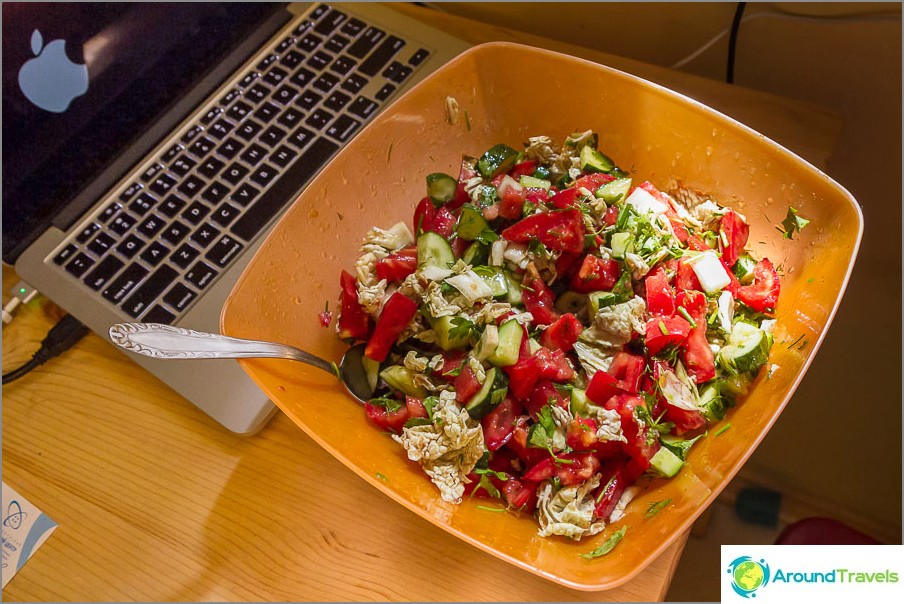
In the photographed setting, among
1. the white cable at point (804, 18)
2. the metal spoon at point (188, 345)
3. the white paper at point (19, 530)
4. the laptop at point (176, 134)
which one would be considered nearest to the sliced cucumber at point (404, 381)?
the metal spoon at point (188, 345)

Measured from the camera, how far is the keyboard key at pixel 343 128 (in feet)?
3.72

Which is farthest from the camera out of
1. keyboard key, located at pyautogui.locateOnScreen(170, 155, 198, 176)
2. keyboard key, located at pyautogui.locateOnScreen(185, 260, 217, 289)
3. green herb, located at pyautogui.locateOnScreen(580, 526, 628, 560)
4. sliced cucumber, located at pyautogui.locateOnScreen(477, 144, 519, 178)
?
keyboard key, located at pyautogui.locateOnScreen(170, 155, 198, 176)

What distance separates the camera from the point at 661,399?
77 centimetres

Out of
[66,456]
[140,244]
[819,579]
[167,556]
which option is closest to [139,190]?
[140,244]

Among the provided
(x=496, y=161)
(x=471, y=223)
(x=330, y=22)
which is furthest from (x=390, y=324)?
(x=330, y=22)

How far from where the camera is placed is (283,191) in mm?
1104

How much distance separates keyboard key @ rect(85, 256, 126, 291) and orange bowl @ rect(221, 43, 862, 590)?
14.2 inches

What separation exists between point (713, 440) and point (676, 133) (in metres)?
0.39

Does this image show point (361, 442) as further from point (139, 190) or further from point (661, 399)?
point (139, 190)

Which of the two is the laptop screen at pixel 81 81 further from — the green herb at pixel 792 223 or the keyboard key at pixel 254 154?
the green herb at pixel 792 223

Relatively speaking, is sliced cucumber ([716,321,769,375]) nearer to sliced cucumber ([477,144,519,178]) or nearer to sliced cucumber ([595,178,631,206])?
sliced cucumber ([595,178,631,206])

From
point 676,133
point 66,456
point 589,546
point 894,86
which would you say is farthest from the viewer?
point 894,86

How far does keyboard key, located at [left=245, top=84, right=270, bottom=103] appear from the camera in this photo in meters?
1.19

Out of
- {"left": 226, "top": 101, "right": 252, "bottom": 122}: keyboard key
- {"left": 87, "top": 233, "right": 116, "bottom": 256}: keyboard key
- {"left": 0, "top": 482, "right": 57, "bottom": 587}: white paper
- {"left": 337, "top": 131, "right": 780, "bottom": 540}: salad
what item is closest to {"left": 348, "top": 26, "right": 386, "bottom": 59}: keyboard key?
{"left": 226, "top": 101, "right": 252, "bottom": 122}: keyboard key
